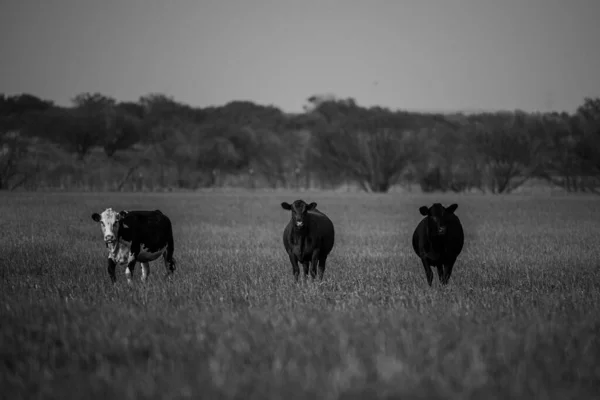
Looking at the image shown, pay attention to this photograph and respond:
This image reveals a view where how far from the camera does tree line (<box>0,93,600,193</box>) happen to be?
5812 centimetres

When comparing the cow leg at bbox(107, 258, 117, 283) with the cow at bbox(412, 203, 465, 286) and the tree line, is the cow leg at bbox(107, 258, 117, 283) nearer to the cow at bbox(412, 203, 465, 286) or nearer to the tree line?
the cow at bbox(412, 203, 465, 286)

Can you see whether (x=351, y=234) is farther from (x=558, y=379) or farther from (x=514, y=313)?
(x=558, y=379)

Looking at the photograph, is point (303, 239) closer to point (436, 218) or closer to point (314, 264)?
point (314, 264)

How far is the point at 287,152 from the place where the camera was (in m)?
81.6

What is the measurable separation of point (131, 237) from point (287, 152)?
7187cm

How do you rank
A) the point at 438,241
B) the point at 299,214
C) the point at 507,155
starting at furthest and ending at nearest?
1. the point at 507,155
2. the point at 299,214
3. the point at 438,241

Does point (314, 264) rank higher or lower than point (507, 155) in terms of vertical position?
lower

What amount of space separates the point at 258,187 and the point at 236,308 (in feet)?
206

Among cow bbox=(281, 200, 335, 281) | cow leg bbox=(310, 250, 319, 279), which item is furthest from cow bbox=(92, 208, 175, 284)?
cow leg bbox=(310, 250, 319, 279)

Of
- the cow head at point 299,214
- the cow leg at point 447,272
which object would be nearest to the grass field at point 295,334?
the cow leg at point 447,272

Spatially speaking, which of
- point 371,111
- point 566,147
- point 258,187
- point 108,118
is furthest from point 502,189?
point 108,118

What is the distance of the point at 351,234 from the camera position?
2127 centimetres

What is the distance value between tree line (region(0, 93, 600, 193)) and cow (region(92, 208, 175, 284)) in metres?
44.6

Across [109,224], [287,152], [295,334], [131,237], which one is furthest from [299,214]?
[287,152]
